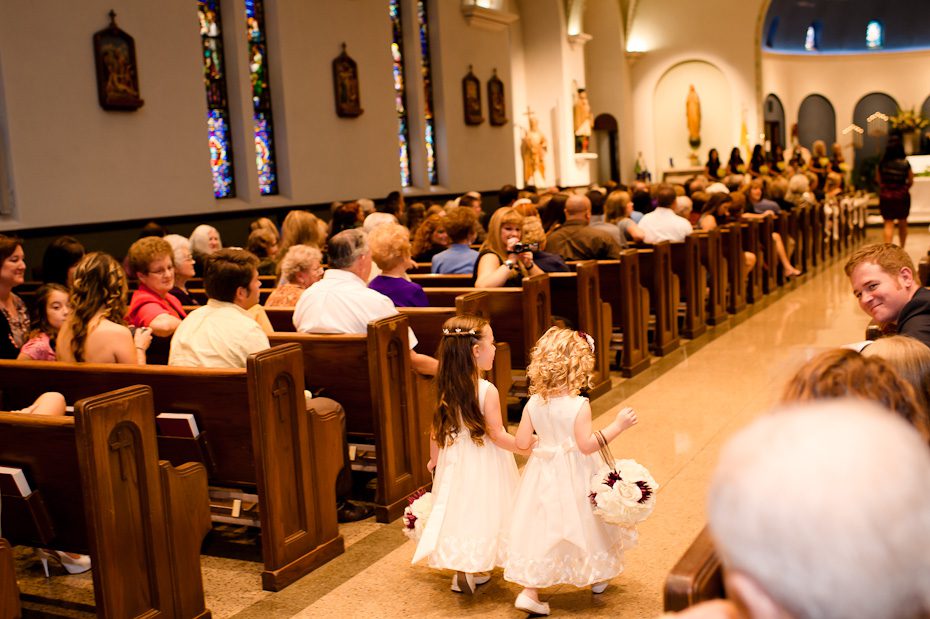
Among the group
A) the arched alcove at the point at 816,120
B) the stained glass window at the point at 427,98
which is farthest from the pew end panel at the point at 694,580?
the arched alcove at the point at 816,120

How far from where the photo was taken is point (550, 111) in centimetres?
2172

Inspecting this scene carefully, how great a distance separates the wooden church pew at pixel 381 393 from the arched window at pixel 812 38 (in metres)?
25.6

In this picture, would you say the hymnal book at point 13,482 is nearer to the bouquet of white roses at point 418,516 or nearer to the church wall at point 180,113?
the bouquet of white roses at point 418,516

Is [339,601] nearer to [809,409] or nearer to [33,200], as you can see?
[809,409]

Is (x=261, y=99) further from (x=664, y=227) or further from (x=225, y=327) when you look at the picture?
(x=225, y=327)

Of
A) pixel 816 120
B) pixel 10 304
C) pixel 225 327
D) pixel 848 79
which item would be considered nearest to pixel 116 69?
pixel 10 304

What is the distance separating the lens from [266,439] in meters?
4.02

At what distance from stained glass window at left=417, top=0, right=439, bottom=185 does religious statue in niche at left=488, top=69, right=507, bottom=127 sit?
5.00ft

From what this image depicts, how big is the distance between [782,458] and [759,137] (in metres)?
25.0

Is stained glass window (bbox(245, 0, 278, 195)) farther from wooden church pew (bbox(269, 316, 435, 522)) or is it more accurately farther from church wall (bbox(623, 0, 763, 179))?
church wall (bbox(623, 0, 763, 179))

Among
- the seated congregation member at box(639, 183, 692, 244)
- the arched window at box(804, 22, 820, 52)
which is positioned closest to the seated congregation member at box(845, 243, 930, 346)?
the seated congregation member at box(639, 183, 692, 244)

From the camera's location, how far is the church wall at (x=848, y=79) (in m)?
26.7

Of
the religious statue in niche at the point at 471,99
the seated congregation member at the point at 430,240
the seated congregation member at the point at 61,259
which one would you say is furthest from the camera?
the religious statue in niche at the point at 471,99

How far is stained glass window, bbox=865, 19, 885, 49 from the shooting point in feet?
89.9
